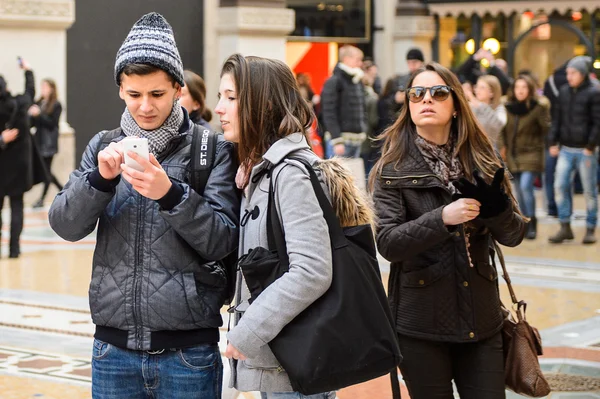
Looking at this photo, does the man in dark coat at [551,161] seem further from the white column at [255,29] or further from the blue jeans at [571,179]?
the white column at [255,29]

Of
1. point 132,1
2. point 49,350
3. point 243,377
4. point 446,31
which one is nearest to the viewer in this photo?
point 243,377

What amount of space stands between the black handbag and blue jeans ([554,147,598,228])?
10873mm

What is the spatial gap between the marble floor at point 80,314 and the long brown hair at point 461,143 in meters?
1.25

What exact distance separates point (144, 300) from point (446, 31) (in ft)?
77.8

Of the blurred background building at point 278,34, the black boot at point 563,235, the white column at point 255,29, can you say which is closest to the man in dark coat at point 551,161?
the black boot at point 563,235

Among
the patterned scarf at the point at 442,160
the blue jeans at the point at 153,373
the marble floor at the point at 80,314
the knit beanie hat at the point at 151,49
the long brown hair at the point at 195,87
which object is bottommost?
the marble floor at the point at 80,314

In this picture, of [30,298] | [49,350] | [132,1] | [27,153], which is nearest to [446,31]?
[132,1]

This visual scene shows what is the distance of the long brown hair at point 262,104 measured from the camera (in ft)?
11.2

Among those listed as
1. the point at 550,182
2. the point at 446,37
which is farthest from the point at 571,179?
the point at 446,37

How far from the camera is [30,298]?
381 inches

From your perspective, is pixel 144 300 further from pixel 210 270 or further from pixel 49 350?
pixel 49 350

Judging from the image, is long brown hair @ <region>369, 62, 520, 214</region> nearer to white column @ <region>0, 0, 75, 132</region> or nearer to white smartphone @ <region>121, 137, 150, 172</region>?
white smartphone @ <region>121, 137, 150, 172</region>

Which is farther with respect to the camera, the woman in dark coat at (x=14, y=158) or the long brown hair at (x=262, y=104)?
the woman in dark coat at (x=14, y=158)

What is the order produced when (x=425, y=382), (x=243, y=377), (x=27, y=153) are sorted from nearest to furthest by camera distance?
(x=243, y=377) → (x=425, y=382) → (x=27, y=153)
